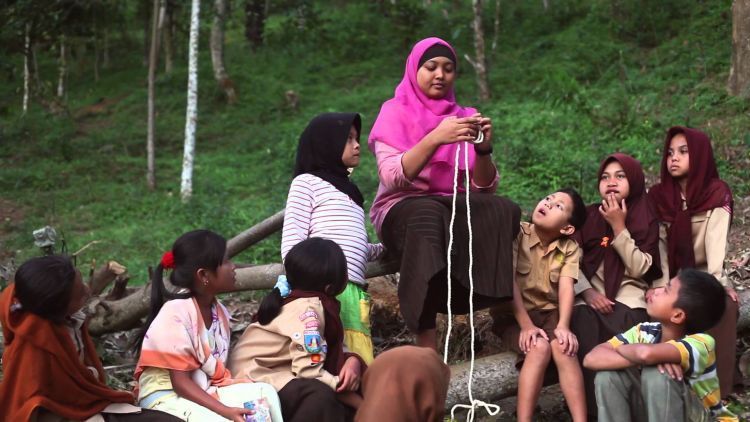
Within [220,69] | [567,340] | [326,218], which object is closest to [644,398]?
[567,340]

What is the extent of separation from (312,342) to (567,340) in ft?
4.51

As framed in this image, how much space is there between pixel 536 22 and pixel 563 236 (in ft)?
47.2

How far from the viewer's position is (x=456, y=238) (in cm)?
427

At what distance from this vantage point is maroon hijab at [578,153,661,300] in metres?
4.68

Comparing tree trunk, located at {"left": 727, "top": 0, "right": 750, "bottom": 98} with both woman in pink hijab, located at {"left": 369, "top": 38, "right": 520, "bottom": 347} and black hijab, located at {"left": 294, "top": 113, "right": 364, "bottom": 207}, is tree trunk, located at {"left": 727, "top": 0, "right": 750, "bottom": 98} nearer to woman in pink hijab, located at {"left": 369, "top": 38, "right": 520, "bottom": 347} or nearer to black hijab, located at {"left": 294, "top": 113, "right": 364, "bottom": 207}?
woman in pink hijab, located at {"left": 369, "top": 38, "right": 520, "bottom": 347}

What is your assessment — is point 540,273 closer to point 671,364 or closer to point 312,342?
point 671,364

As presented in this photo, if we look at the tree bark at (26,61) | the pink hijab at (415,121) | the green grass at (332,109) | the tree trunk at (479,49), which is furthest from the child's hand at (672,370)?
the tree bark at (26,61)

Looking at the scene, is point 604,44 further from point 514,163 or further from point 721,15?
point 514,163

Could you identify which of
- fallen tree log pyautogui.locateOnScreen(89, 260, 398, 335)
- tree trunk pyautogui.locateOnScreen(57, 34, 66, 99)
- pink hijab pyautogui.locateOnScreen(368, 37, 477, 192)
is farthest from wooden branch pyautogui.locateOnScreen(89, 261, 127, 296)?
tree trunk pyautogui.locateOnScreen(57, 34, 66, 99)

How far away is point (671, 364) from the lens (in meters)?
3.78

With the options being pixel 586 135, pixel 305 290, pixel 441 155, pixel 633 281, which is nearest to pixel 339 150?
pixel 441 155

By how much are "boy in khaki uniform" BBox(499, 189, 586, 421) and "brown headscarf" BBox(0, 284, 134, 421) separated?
83.3 inches

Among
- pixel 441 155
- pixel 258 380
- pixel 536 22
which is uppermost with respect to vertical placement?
pixel 536 22

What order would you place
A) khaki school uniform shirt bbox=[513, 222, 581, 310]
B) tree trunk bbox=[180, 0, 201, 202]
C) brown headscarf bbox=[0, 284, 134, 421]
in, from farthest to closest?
tree trunk bbox=[180, 0, 201, 202] < khaki school uniform shirt bbox=[513, 222, 581, 310] < brown headscarf bbox=[0, 284, 134, 421]
